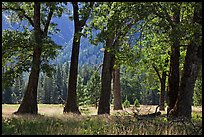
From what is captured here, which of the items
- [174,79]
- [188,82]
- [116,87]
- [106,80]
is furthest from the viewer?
[116,87]

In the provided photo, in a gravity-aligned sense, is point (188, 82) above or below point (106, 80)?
below

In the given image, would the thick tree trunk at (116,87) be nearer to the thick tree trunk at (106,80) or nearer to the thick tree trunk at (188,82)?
the thick tree trunk at (106,80)

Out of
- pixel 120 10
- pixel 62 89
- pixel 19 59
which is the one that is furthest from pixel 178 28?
pixel 62 89

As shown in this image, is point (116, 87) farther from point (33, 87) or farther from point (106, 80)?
point (33, 87)

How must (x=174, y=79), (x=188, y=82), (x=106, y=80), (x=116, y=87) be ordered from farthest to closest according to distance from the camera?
(x=116, y=87), (x=106, y=80), (x=174, y=79), (x=188, y=82)

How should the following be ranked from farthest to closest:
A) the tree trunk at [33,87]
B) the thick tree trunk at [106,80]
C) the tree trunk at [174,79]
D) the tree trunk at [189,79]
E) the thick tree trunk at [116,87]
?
the thick tree trunk at [116,87]
the thick tree trunk at [106,80]
the tree trunk at [33,87]
the tree trunk at [174,79]
the tree trunk at [189,79]

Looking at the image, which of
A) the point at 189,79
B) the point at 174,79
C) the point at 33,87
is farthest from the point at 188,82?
the point at 33,87

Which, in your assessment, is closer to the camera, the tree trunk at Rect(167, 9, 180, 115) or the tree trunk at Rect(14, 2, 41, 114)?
the tree trunk at Rect(167, 9, 180, 115)

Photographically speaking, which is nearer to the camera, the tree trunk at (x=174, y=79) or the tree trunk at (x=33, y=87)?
the tree trunk at (x=174, y=79)

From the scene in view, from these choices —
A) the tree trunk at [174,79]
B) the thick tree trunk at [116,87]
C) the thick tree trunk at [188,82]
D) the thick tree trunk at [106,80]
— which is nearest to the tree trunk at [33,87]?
the thick tree trunk at [106,80]

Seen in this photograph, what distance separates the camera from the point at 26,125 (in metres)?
11.8

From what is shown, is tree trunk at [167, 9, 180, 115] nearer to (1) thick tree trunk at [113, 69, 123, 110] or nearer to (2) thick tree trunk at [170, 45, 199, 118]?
(2) thick tree trunk at [170, 45, 199, 118]

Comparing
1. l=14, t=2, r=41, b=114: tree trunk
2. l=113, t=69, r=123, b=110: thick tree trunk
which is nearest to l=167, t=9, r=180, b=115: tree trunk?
l=14, t=2, r=41, b=114: tree trunk

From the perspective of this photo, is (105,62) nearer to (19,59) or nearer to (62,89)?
(19,59)
